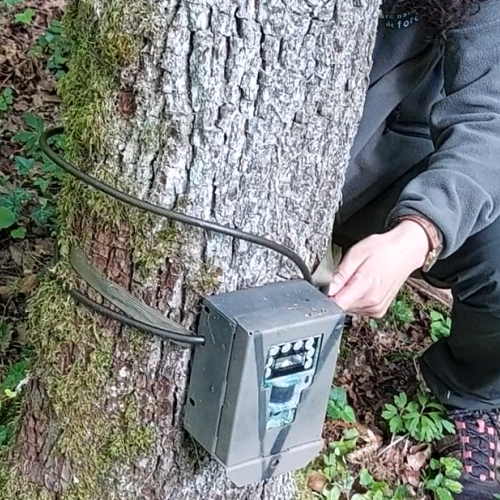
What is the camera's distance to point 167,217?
3.71 ft

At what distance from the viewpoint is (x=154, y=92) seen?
3.59 ft

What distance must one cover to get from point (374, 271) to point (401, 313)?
1.24 m

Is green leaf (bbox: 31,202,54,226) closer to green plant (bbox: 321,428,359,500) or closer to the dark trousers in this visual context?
the dark trousers

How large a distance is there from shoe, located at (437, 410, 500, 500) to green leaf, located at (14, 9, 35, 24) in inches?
87.4

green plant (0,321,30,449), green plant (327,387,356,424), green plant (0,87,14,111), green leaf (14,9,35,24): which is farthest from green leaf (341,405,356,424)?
green leaf (14,9,35,24)

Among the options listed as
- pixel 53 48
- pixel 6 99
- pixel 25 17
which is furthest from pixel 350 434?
pixel 25 17

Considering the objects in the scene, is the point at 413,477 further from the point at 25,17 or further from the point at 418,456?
the point at 25,17

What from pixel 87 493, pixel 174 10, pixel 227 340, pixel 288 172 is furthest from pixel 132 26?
pixel 87 493

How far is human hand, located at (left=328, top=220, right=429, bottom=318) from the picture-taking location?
129 centimetres

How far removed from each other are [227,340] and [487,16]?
0.93 meters

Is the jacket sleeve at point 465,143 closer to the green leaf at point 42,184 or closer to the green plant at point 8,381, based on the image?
the green plant at point 8,381

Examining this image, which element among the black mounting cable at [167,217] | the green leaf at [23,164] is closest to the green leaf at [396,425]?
the black mounting cable at [167,217]

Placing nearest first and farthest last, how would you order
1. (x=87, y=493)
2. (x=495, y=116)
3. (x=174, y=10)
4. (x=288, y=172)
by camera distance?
(x=174, y=10)
(x=288, y=172)
(x=87, y=493)
(x=495, y=116)

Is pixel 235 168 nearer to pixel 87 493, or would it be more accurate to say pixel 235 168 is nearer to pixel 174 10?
pixel 174 10
